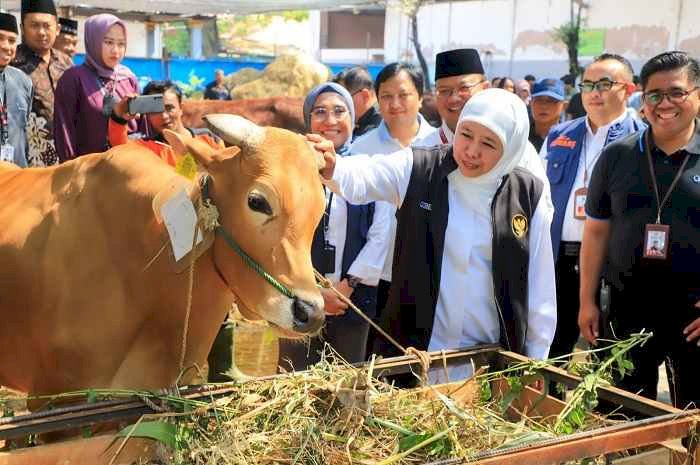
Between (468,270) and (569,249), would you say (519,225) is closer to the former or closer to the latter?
(468,270)

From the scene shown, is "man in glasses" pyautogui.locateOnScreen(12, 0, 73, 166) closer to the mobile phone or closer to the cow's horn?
the mobile phone

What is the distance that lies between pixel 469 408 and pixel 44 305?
1551 mm

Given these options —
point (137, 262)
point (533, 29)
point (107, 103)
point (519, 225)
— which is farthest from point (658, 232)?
point (533, 29)

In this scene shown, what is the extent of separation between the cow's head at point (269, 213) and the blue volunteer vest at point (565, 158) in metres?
2.19

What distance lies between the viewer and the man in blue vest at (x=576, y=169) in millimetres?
4254

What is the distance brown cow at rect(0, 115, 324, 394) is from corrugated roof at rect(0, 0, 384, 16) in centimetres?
1211

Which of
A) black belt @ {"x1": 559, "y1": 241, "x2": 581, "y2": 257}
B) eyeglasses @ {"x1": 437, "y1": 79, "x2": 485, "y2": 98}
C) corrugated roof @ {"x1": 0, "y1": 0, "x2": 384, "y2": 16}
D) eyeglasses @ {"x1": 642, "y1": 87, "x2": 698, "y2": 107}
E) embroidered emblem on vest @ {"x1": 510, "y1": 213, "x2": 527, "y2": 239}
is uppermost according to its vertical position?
corrugated roof @ {"x1": 0, "y1": 0, "x2": 384, "y2": 16}

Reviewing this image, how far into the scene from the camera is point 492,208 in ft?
9.22

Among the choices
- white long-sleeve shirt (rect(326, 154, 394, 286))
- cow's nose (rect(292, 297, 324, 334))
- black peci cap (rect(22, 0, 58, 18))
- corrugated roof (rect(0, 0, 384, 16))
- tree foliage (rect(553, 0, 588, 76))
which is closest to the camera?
cow's nose (rect(292, 297, 324, 334))

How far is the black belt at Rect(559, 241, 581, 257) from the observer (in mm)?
4246

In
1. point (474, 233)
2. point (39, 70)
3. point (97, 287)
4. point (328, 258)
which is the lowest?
point (328, 258)

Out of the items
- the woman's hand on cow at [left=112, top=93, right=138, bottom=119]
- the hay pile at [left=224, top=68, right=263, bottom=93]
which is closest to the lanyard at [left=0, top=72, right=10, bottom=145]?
the woman's hand on cow at [left=112, top=93, right=138, bottom=119]

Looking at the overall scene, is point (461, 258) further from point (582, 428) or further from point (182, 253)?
point (182, 253)

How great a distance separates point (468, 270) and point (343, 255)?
1020mm
